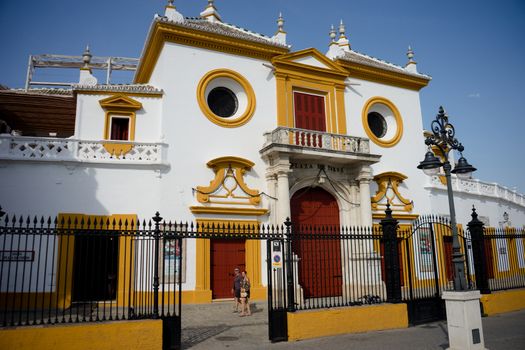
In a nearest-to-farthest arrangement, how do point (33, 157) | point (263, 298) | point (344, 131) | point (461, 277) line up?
point (461, 277) < point (33, 157) < point (263, 298) < point (344, 131)

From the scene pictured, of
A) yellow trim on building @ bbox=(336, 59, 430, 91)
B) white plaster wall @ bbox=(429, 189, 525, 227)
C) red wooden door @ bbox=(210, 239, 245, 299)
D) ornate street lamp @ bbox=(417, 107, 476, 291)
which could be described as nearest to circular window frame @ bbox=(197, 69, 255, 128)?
red wooden door @ bbox=(210, 239, 245, 299)

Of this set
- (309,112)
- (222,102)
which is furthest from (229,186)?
(309,112)

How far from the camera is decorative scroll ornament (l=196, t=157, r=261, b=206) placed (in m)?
16.4

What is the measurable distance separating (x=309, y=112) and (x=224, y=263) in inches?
307

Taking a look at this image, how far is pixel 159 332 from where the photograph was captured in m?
8.77

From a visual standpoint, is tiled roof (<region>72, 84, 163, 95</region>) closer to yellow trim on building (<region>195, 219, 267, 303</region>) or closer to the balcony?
the balcony

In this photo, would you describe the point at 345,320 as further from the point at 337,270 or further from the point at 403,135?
the point at 403,135

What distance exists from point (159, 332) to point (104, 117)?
10.5 meters

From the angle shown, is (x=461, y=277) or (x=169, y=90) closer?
(x=461, y=277)

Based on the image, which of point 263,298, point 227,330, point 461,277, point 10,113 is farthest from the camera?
point 10,113

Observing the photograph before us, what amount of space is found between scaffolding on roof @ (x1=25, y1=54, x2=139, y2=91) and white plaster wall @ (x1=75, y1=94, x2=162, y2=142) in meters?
13.3

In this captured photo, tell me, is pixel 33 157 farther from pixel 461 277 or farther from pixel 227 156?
pixel 461 277

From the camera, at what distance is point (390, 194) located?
2031 cm

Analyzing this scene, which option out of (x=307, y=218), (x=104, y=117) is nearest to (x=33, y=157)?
(x=104, y=117)
